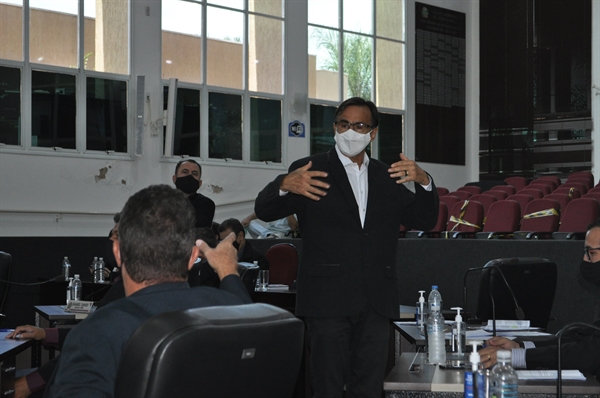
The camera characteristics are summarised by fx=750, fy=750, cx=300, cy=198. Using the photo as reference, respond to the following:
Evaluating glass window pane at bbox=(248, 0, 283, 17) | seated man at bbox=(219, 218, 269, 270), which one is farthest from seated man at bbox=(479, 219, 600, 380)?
glass window pane at bbox=(248, 0, 283, 17)

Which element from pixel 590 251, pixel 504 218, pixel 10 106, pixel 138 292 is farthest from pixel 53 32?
pixel 138 292

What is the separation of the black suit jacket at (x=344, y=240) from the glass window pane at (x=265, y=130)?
9.01m

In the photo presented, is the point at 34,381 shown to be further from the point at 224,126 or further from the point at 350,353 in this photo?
the point at 224,126

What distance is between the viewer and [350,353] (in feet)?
9.07

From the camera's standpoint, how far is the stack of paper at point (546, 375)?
2323 mm

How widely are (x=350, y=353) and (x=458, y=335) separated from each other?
43 centimetres

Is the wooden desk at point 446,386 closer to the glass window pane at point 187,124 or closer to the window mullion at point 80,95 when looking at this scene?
the window mullion at point 80,95

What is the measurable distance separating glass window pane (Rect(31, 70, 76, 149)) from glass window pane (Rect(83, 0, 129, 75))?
0.49 metres

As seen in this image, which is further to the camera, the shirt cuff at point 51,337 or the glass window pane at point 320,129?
the glass window pane at point 320,129

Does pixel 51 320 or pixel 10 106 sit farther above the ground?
pixel 10 106

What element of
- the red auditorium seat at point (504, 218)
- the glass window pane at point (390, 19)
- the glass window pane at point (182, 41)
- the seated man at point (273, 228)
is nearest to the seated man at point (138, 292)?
the red auditorium seat at point (504, 218)

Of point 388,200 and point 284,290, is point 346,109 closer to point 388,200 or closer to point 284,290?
point 388,200

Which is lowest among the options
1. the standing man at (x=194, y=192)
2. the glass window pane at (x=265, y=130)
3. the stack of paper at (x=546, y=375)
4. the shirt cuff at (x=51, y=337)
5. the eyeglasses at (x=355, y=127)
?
the stack of paper at (x=546, y=375)

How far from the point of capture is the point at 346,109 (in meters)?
2.94
